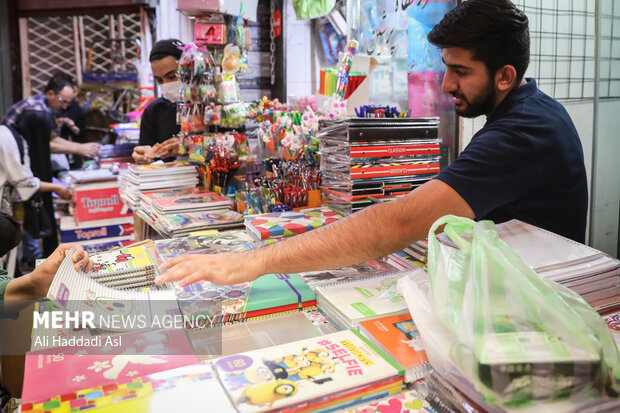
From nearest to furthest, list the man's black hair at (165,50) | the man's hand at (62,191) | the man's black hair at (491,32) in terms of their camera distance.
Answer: the man's black hair at (491,32) → the man's black hair at (165,50) → the man's hand at (62,191)

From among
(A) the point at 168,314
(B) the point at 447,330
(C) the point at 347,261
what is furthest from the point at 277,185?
(B) the point at 447,330

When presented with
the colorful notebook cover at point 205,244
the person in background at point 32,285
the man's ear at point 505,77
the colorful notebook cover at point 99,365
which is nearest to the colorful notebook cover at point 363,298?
the colorful notebook cover at point 99,365

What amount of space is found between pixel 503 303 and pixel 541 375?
0.11m

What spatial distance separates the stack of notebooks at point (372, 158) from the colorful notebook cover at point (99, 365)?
108 cm

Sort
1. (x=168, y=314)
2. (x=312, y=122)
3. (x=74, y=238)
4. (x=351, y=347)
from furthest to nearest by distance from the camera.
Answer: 1. (x=74, y=238)
2. (x=312, y=122)
3. (x=168, y=314)
4. (x=351, y=347)

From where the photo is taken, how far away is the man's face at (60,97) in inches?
203

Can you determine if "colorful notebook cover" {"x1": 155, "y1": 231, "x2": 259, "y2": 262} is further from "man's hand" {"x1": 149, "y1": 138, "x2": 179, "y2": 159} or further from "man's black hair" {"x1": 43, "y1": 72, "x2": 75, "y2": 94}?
"man's black hair" {"x1": 43, "y1": 72, "x2": 75, "y2": 94}

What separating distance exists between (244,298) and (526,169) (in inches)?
31.6

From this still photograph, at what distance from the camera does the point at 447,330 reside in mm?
835

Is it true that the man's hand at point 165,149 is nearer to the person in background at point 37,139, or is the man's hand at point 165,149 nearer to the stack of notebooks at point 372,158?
the stack of notebooks at point 372,158

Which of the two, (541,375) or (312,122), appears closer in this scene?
(541,375)

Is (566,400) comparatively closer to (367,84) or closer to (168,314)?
(168,314)

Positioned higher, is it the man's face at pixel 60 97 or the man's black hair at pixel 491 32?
the man's face at pixel 60 97

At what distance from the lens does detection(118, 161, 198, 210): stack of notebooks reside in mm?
2604
